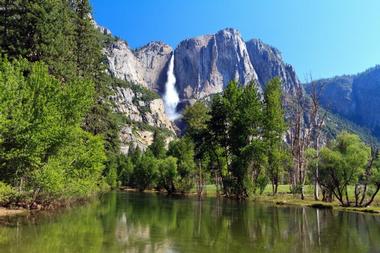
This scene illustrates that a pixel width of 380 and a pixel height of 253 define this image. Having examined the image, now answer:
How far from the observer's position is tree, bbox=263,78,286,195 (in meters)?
67.9

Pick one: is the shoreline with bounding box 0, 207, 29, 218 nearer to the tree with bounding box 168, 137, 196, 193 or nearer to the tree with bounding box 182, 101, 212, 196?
the tree with bounding box 182, 101, 212, 196

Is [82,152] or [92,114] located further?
[92,114]

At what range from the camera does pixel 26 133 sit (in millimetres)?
30125

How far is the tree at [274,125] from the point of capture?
6794cm

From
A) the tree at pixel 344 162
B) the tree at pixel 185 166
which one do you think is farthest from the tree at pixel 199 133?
the tree at pixel 344 162

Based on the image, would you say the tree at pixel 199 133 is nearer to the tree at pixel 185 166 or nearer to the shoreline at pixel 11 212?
the tree at pixel 185 166

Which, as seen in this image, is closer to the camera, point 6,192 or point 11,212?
point 6,192

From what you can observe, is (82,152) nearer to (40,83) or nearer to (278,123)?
(40,83)

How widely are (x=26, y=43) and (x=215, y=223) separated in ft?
101

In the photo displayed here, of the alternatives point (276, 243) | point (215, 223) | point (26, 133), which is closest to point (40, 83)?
point (26, 133)

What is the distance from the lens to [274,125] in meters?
67.9

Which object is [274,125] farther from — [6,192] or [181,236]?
[6,192]

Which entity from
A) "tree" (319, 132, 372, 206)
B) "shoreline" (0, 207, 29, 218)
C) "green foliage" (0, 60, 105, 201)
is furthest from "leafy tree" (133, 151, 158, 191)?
"shoreline" (0, 207, 29, 218)

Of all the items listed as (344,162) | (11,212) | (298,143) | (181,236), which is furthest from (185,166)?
(181,236)
